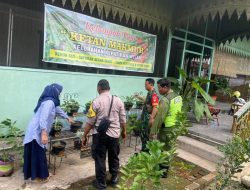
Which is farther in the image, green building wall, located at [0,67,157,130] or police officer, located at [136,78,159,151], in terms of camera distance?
green building wall, located at [0,67,157,130]

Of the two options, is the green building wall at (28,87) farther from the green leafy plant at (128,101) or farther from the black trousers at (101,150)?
the black trousers at (101,150)

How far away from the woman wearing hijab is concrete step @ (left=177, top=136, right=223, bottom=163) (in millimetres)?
3740

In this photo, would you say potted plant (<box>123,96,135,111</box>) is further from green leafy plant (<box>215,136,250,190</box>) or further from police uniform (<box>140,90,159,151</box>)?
green leafy plant (<box>215,136,250,190</box>)

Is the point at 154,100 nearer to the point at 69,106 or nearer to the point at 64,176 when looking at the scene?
the point at 69,106

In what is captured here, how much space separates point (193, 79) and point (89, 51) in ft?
10.6

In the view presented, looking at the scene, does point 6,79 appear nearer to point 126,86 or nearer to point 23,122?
point 23,122

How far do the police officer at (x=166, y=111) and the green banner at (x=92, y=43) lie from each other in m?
2.66

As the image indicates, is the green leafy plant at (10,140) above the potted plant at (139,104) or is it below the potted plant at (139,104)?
below

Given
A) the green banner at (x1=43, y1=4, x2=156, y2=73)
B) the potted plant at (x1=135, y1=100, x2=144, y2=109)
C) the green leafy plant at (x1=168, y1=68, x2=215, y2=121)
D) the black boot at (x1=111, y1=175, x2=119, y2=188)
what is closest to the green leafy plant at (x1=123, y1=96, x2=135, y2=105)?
the potted plant at (x1=135, y1=100, x2=144, y2=109)

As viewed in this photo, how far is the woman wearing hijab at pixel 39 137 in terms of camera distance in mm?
3648

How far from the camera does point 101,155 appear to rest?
3.82m

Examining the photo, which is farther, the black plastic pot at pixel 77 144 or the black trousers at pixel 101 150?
the black plastic pot at pixel 77 144

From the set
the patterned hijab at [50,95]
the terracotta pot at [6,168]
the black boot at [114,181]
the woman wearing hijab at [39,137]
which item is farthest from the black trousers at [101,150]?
the terracotta pot at [6,168]

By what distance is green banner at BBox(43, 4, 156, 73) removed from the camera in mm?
5641
